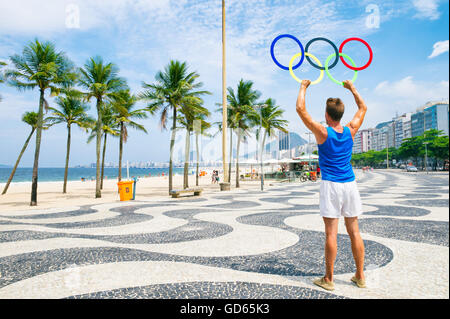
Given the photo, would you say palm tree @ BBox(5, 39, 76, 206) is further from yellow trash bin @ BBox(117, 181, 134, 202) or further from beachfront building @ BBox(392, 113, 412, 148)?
beachfront building @ BBox(392, 113, 412, 148)

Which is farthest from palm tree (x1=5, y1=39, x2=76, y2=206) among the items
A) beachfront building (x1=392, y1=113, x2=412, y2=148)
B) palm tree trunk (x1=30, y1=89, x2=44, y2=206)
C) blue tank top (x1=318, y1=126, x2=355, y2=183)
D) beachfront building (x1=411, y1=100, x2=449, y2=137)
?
beachfront building (x1=392, y1=113, x2=412, y2=148)

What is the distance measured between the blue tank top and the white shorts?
0.06 meters

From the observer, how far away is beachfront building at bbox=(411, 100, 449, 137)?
114m

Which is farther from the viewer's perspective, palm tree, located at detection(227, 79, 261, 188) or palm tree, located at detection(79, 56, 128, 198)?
palm tree, located at detection(227, 79, 261, 188)

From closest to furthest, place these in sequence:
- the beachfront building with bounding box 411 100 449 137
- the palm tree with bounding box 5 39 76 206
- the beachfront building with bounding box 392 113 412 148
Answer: the palm tree with bounding box 5 39 76 206, the beachfront building with bounding box 411 100 449 137, the beachfront building with bounding box 392 113 412 148

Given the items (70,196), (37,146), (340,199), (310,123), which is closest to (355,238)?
(340,199)

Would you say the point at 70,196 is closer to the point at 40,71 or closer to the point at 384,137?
the point at 40,71

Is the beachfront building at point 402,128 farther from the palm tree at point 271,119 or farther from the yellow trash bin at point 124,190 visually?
the yellow trash bin at point 124,190

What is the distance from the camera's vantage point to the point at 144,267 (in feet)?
12.8

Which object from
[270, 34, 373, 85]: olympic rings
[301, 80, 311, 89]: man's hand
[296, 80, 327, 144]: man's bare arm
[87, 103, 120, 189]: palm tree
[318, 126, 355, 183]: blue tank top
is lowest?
[318, 126, 355, 183]: blue tank top

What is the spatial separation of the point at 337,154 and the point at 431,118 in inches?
6276
